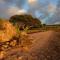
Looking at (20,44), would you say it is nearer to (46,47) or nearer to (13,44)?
(13,44)

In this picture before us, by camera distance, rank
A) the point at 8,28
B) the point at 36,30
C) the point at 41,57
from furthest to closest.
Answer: the point at 36,30
the point at 8,28
the point at 41,57

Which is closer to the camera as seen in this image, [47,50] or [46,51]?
[46,51]

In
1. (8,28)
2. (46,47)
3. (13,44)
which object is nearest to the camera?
(46,47)

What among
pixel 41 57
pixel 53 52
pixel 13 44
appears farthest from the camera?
pixel 13 44

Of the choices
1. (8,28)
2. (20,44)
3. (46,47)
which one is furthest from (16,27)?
(46,47)

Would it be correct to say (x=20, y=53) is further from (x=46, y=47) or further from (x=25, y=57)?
(x=46, y=47)

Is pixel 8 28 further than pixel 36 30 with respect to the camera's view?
No

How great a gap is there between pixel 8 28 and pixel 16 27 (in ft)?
1.81

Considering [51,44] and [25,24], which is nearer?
[51,44]

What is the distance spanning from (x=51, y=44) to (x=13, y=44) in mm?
2180

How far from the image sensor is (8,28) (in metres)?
11.1

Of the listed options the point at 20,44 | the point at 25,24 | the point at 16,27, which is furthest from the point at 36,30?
the point at 20,44

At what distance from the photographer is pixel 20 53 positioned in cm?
841

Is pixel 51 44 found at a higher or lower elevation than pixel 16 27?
lower
